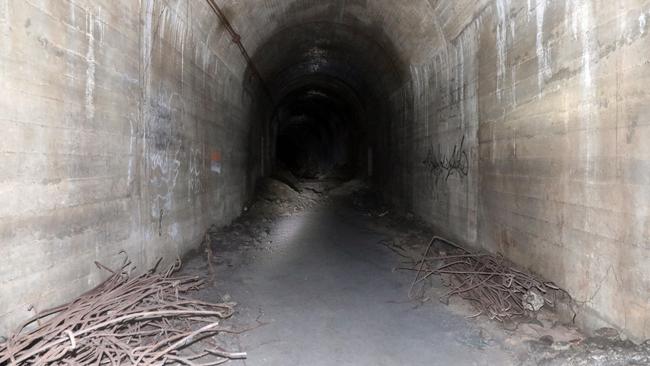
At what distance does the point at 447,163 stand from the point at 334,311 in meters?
3.83

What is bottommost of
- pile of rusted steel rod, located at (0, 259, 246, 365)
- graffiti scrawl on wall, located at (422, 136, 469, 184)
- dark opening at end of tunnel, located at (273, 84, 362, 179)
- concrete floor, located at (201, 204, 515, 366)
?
concrete floor, located at (201, 204, 515, 366)

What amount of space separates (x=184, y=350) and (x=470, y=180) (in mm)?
4654

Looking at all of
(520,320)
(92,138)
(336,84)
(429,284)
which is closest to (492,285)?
(520,320)

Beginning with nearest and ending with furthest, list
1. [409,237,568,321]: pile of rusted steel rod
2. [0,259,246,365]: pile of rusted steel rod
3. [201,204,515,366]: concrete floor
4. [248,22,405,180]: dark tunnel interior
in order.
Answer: [0,259,246,365]: pile of rusted steel rod
[201,204,515,366]: concrete floor
[409,237,568,321]: pile of rusted steel rod
[248,22,405,180]: dark tunnel interior

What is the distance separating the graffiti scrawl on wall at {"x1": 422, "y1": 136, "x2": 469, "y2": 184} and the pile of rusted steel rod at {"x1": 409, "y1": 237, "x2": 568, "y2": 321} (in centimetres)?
151

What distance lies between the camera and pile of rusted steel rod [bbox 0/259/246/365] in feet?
8.97

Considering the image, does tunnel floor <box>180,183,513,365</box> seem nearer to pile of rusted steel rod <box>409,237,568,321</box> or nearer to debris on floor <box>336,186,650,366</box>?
debris on floor <box>336,186,650,366</box>

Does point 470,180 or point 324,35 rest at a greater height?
point 324,35

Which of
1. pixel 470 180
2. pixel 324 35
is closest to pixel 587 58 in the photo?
pixel 470 180

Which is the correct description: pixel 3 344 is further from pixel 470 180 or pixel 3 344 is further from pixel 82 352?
pixel 470 180

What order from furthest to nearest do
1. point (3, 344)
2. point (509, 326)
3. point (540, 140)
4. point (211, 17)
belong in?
point (211, 17) → point (540, 140) → point (509, 326) → point (3, 344)

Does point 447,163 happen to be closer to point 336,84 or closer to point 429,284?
point 429,284

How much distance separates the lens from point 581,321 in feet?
12.2

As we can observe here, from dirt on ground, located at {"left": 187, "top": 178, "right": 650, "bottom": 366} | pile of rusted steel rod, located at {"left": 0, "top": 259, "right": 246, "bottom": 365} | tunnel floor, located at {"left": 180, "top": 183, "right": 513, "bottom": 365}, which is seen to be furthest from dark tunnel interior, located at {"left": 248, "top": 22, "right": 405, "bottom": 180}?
pile of rusted steel rod, located at {"left": 0, "top": 259, "right": 246, "bottom": 365}
